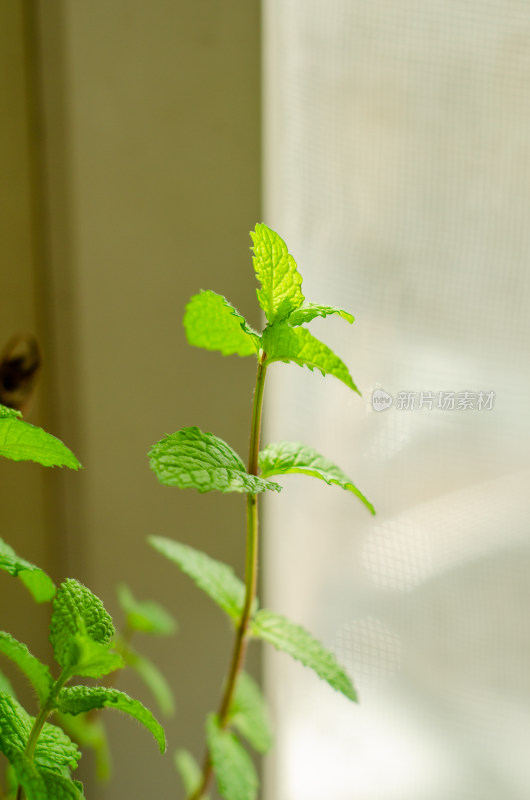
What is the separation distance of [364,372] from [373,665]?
0.99 ft

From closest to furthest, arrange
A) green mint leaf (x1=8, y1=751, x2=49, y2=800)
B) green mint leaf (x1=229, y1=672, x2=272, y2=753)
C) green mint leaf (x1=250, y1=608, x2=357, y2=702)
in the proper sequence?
green mint leaf (x1=8, y1=751, x2=49, y2=800)
green mint leaf (x1=250, y1=608, x2=357, y2=702)
green mint leaf (x1=229, y1=672, x2=272, y2=753)

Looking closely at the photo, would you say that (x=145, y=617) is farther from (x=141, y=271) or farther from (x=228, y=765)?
(x=141, y=271)

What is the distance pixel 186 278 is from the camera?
1.96ft

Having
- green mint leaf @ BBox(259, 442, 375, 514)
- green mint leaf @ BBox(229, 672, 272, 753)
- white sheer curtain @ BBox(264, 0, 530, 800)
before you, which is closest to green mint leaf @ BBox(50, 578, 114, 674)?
green mint leaf @ BBox(259, 442, 375, 514)

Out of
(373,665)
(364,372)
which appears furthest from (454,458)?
(373,665)

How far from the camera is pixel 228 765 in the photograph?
38 centimetres

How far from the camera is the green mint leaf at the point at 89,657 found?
10.1 inches

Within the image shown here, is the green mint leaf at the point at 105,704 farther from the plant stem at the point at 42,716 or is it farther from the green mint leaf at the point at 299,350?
the green mint leaf at the point at 299,350

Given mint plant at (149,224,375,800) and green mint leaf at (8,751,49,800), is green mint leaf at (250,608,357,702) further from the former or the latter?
green mint leaf at (8,751,49,800)

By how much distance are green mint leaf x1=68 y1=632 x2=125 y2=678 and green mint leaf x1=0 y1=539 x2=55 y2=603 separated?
3 centimetres

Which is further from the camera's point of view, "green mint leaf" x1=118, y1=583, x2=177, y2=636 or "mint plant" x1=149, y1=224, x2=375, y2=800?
"green mint leaf" x1=118, y1=583, x2=177, y2=636

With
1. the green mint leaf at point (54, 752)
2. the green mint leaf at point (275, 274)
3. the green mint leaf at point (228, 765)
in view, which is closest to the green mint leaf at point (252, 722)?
the green mint leaf at point (228, 765)

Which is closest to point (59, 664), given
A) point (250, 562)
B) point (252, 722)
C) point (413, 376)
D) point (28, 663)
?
point (28, 663)

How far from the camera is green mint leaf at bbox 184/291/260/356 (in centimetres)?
32
